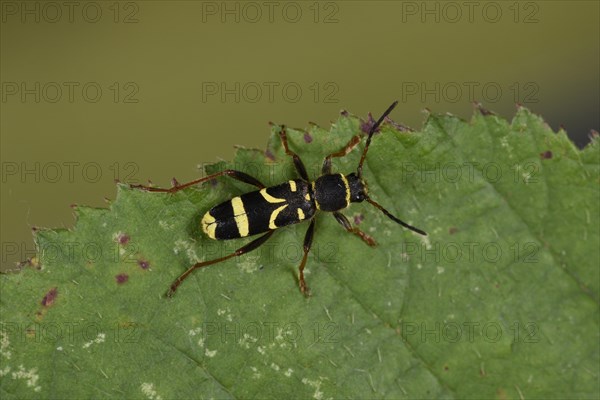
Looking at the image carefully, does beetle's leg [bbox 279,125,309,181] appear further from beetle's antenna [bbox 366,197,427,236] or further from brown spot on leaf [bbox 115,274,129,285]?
brown spot on leaf [bbox 115,274,129,285]

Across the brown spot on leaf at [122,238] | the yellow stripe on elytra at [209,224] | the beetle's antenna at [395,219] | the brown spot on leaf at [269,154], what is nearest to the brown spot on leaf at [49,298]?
the brown spot on leaf at [122,238]

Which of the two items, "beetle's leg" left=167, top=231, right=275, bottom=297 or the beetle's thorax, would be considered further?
the beetle's thorax

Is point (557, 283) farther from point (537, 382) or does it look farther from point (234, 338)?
point (234, 338)

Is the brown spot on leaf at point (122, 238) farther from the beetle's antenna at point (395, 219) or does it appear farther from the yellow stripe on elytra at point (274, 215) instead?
the beetle's antenna at point (395, 219)

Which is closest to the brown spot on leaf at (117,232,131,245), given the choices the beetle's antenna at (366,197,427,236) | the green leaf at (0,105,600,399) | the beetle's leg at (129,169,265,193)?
the green leaf at (0,105,600,399)

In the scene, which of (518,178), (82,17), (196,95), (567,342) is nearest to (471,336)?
(567,342)
